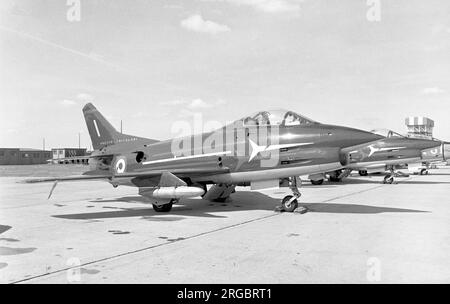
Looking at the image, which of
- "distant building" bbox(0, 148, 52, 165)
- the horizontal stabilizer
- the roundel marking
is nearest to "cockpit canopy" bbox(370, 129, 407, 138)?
the roundel marking

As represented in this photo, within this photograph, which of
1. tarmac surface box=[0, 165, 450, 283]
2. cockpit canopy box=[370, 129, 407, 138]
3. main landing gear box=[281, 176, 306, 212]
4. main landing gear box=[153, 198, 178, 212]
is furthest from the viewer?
cockpit canopy box=[370, 129, 407, 138]

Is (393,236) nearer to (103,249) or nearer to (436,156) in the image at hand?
(103,249)

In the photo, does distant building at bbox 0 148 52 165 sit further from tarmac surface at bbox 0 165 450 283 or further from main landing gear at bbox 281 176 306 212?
main landing gear at bbox 281 176 306 212

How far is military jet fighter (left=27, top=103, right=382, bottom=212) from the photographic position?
10570mm

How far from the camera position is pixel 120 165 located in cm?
1399

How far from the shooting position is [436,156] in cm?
2888

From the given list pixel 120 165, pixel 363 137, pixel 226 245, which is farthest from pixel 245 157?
pixel 120 165

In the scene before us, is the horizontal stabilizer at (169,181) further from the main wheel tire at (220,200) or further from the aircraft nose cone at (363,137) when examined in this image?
the aircraft nose cone at (363,137)

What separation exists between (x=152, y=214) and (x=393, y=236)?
22.4 feet

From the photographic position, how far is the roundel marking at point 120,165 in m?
13.9

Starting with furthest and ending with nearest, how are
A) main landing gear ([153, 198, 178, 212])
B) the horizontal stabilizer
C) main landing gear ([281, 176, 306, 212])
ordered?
1. main landing gear ([153, 198, 178, 212])
2. main landing gear ([281, 176, 306, 212])
3. the horizontal stabilizer

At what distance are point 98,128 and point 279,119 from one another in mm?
8534

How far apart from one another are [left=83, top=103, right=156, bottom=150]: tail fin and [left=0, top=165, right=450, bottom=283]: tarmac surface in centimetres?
409
